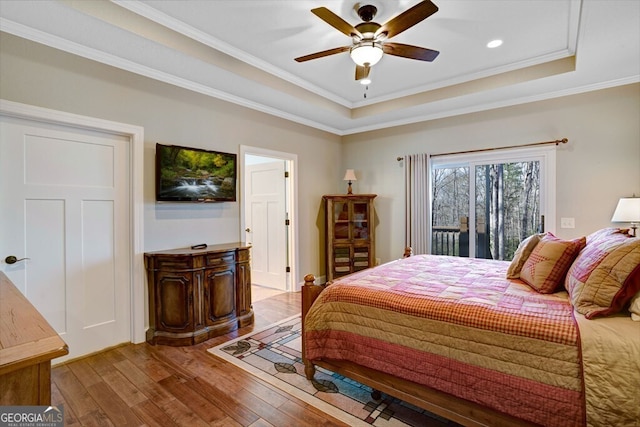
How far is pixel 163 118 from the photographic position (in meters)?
3.30

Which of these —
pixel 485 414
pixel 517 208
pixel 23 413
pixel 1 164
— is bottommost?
pixel 485 414

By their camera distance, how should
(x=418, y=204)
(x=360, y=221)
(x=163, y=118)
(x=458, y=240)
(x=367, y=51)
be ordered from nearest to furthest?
(x=367, y=51) → (x=163, y=118) → (x=458, y=240) → (x=418, y=204) → (x=360, y=221)

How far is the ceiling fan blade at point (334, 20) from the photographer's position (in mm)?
2061

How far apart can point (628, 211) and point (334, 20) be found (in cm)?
341

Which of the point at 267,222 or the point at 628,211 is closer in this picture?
the point at 628,211

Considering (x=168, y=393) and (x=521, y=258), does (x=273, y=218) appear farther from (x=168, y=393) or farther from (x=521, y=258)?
(x=521, y=258)

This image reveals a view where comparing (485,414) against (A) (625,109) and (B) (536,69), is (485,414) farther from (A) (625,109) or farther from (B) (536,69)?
(A) (625,109)

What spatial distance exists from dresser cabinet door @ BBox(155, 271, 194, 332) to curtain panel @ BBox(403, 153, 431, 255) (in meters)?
3.22

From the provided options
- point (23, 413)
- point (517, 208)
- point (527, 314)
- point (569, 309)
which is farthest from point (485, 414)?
point (517, 208)

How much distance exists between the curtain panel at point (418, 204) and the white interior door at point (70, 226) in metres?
3.71

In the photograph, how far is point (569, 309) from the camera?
1695mm

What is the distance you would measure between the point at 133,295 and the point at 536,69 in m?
4.83

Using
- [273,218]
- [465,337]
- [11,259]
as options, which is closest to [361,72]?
[465,337]

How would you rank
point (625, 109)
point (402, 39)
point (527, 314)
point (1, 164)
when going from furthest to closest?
point (625, 109), point (402, 39), point (1, 164), point (527, 314)
